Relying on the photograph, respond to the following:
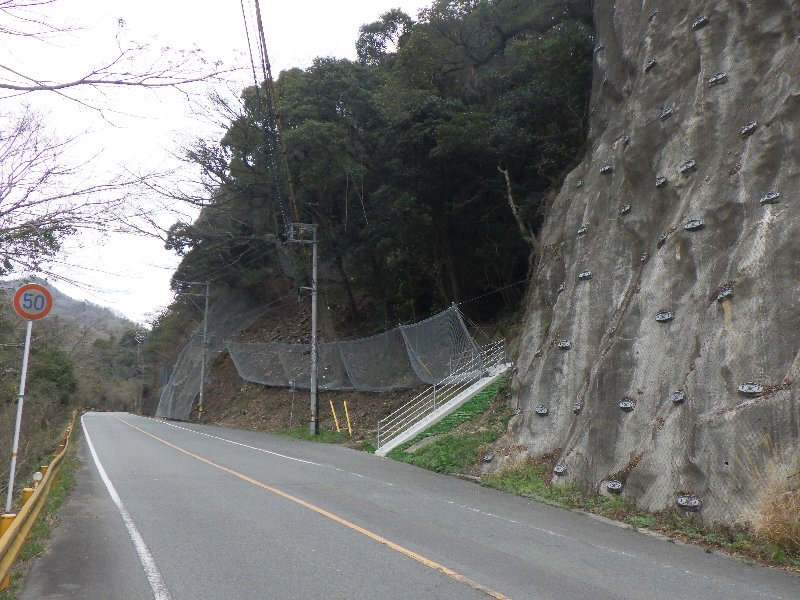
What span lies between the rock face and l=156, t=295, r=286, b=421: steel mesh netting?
34.8 metres

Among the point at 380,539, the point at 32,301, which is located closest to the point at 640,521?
the point at 380,539

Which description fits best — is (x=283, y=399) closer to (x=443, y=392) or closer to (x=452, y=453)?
(x=443, y=392)

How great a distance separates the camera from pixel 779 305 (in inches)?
345

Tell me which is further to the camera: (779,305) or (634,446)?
(634,446)

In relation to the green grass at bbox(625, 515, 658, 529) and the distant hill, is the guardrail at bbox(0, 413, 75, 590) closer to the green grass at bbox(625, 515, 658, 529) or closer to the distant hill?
the distant hill

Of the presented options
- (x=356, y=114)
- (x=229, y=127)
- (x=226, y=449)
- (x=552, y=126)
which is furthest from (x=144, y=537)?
(x=229, y=127)

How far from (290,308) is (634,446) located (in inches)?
1436

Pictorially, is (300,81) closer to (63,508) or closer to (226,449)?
(226,449)

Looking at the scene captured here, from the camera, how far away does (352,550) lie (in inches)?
280

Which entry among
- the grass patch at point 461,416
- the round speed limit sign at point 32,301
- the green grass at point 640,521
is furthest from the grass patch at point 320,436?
the round speed limit sign at point 32,301

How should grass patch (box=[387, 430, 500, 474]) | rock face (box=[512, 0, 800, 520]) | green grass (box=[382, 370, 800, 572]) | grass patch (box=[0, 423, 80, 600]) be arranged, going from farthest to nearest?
grass patch (box=[387, 430, 500, 474])
rock face (box=[512, 0, 800, 520])
green grass (box=[382, 370, 800, 572])
grass patch (box=[0, 423, 80, 600])

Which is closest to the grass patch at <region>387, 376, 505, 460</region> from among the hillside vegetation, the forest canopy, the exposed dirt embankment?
the exposed dirt embankment

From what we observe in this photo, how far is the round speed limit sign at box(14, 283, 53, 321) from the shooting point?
868cm

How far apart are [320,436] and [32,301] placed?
16.5m
